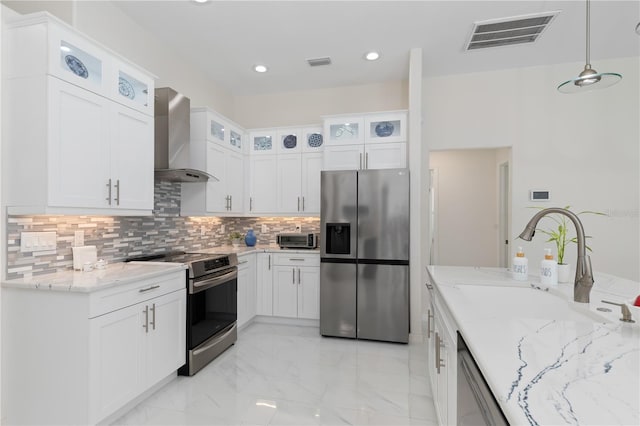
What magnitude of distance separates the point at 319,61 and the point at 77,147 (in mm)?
2614

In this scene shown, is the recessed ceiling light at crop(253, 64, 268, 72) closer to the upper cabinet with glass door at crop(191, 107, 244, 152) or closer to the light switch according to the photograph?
the upper cabinet with glass door at crop(191, 107, 244, 152)

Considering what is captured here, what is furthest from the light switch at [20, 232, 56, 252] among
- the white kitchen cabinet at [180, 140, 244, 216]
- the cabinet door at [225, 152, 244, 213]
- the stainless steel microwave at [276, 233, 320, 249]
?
the stainless steel microwave at [276, 233, 320, 249]

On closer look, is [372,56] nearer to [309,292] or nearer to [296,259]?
[296,259]

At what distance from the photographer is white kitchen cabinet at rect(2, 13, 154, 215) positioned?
1.93 meters

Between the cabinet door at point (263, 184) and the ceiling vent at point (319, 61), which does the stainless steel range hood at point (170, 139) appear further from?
the ceiling vent at point (319, 61)

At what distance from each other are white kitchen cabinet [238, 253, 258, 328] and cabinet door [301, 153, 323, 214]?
→ 3.10 feet

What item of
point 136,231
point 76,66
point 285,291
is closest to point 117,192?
point 136,231

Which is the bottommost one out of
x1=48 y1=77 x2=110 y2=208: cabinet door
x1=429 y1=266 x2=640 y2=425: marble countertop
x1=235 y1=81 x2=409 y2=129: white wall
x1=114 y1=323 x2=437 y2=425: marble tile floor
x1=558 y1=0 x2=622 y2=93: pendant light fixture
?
x1=114 y1=323 x2=437 y2=425: marble tile floor

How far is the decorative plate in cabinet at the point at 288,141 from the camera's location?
14.1 ft

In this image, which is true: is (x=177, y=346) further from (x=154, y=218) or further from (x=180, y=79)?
(x=180, y=79)

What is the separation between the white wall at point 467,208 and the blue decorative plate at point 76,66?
5234 mm

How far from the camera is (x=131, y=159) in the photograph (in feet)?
8.24

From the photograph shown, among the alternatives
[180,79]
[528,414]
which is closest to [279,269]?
[180,79]

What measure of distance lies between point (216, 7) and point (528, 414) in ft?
10.8
